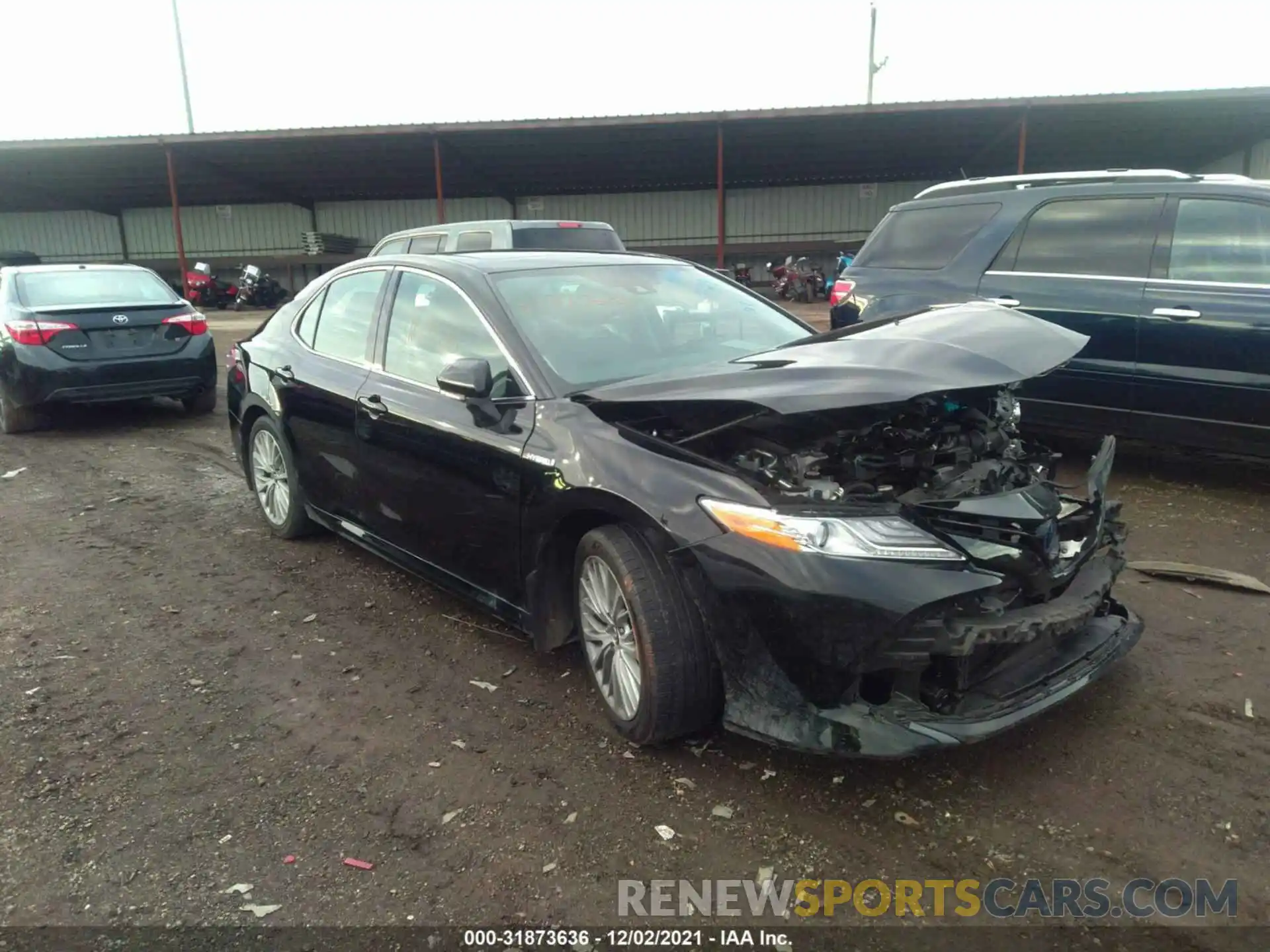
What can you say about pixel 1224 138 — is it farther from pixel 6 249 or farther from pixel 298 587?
pixel 6 249

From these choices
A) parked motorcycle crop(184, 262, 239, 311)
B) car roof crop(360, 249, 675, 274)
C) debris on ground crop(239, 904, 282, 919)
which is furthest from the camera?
parked motorcycle crop(184, 262, 239, 311)

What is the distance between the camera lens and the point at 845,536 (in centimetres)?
253

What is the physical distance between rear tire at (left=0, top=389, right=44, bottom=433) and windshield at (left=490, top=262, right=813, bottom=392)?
6713 millimetres

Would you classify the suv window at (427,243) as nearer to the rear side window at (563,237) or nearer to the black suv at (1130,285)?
the rear side window at (563,237)

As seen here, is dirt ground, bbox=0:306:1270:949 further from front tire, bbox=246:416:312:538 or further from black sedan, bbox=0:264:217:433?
black sedan, bbox=0:264:217:433

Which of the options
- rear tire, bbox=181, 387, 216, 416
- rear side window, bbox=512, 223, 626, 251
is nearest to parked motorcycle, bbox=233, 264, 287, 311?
rear side window, bbox=512, 223, 626, 251

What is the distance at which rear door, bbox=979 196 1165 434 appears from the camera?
18.2 feet

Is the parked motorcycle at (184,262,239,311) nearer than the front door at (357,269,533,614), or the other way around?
the front door at (357,269,533,614)

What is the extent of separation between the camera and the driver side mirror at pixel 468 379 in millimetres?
3287

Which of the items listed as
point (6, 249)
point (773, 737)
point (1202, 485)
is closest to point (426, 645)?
point (773, 737)

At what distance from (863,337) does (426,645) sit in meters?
2.21

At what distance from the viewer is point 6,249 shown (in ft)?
104

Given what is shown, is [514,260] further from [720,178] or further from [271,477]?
[720,178]

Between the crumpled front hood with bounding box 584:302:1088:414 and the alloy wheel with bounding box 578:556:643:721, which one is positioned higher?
the crumpled front hood with bounding box 584:302:1088:414
